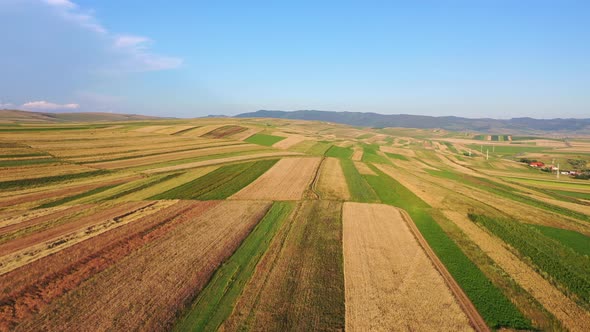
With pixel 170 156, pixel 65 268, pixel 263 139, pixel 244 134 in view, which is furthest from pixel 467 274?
pixel 244 134

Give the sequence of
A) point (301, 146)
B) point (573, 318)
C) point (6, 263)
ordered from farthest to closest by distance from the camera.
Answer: point (301, 146) < point (6, 263) < point (573, 318)

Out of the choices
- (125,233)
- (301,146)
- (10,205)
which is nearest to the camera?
(125,233)

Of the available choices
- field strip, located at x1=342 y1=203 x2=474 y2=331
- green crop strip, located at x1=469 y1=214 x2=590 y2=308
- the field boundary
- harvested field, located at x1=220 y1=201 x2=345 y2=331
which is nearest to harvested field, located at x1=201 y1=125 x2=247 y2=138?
harvested field, located at x1=220 y1=201 x2=345 y2=331

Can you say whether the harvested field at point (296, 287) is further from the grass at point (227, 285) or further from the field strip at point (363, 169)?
the field strip at point (363, 169)

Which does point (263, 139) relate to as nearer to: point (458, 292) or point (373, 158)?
point (373, 158)

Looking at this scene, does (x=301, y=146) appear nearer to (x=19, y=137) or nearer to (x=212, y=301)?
(x=19, y=137)

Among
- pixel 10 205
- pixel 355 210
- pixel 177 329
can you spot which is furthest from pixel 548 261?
pixel 10 205
